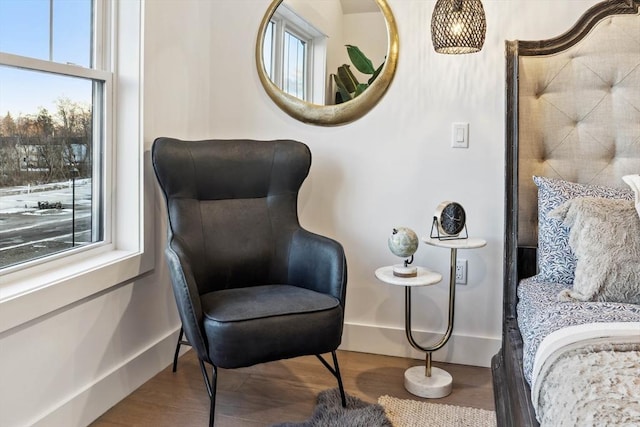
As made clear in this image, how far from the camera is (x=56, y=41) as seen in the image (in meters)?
2.03

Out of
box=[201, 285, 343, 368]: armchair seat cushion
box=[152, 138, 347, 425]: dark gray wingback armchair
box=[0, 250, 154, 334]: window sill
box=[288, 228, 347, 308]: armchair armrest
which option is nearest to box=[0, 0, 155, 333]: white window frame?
box=[0, 250, 154, 334]: window sill

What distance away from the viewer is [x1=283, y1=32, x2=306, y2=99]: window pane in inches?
111

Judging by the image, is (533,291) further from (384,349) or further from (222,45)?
(222,45)

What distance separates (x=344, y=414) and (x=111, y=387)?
958 millimetres

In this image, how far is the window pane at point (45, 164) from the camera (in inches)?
73.0

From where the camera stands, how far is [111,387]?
2.19 m

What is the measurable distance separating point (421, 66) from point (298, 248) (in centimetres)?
108

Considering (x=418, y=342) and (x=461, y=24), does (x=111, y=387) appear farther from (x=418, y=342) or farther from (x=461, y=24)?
(x=461, y=24)

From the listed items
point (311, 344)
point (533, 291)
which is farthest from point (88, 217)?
point (533, 291)

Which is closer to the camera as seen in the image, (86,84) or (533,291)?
(533,291)

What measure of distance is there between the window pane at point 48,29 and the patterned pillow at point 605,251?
201 centimetres

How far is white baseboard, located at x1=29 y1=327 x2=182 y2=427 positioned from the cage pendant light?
1910 millimetres

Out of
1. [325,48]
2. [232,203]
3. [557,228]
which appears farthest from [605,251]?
[325,48]

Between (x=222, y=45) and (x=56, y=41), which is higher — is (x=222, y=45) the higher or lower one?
the higher one
